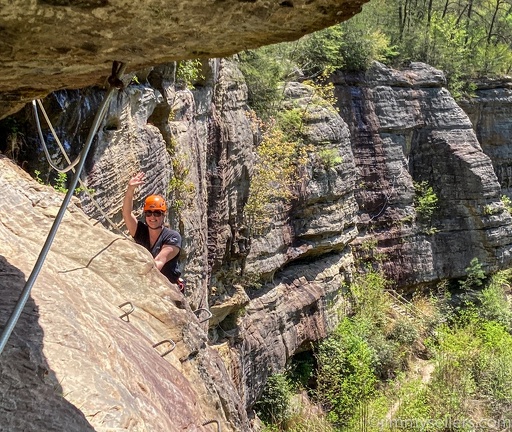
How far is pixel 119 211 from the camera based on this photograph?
6.83 metres

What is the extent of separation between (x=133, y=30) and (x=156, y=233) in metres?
3.64

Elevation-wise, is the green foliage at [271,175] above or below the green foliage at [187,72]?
below

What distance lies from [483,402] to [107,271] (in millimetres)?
14223

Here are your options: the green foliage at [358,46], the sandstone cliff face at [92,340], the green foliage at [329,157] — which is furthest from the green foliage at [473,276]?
the sandstone cliff face at [92,340]

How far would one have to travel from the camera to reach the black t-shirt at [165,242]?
18.3 ft

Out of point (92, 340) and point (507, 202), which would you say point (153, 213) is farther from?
point (507, 202)

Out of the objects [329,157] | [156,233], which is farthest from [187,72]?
[329,157]

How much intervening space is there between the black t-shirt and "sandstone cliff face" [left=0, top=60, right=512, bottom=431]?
0.66 meters

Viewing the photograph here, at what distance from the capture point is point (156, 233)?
226 inches

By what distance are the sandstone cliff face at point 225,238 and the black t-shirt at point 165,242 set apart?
66 centimetres

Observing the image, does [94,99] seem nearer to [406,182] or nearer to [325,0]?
[325,0]

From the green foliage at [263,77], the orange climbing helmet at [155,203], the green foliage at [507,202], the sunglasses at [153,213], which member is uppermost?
the green foliage at [263,77]

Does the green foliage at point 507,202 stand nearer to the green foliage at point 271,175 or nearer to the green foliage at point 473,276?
the green foliage at point 473,276

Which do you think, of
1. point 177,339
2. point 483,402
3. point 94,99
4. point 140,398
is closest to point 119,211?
point 94,99
